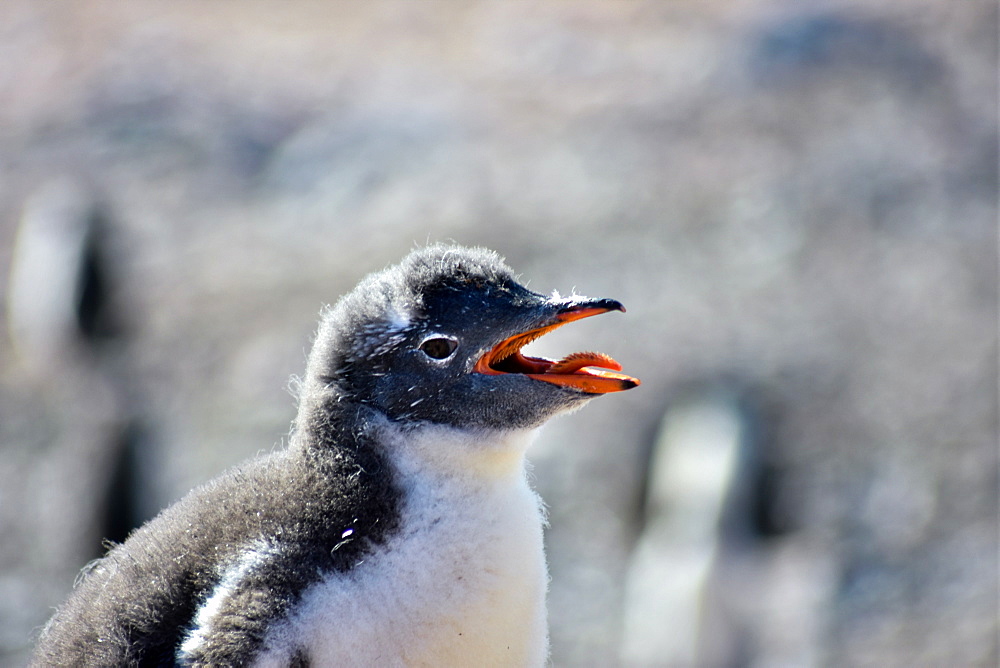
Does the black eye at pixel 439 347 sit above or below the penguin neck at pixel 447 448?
above

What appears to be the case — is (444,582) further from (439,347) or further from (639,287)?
(639,287)

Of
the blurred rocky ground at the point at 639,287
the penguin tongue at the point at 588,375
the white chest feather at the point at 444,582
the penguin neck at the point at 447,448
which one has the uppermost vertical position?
the blurred rocky ground at the point at 639,287

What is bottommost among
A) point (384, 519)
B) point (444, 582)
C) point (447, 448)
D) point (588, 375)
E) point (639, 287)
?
point (444, 582)

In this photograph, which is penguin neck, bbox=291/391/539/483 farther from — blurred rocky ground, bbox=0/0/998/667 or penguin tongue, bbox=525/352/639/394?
blurred rocky ground, bbox=0/0/998/667

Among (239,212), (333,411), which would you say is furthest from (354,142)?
(333,411)

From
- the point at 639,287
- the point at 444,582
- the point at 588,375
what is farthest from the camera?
the point at 639,287

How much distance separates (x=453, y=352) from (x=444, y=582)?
0.51 metres

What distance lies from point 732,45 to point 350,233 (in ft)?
14.4

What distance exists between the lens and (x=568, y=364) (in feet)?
8.13

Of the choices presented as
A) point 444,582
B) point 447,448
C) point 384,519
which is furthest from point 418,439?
point 444,582

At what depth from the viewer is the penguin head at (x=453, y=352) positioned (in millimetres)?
2418

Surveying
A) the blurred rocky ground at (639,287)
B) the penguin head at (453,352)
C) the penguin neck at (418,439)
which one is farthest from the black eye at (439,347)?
the blurred rocky ground at (639,287)

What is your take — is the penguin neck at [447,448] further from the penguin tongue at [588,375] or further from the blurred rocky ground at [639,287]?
the blurred rocky ground at [639,287]

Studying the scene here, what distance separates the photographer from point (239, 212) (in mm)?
9828
